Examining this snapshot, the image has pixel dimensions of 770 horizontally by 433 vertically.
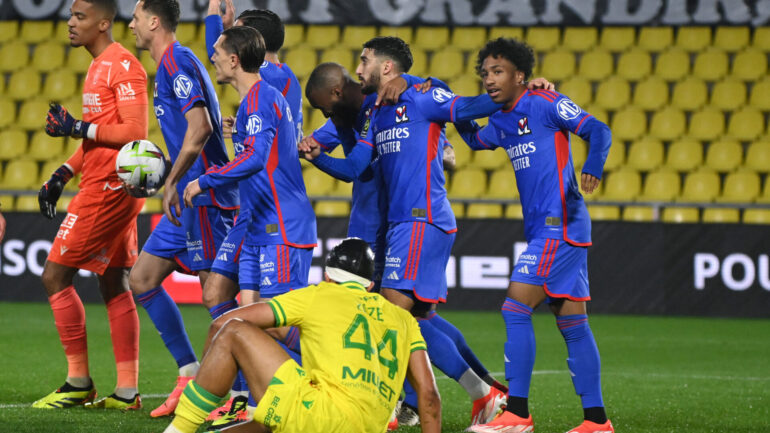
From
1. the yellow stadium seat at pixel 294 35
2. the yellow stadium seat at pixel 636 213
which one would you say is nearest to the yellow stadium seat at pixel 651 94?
the yellow stadium seat at pixel 636 213

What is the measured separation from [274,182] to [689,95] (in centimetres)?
1028

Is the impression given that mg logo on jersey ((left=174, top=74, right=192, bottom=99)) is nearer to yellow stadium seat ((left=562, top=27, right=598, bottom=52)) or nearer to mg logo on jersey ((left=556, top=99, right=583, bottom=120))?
mg logo on jersey ((left=556, top=99, right=583, bottom=120))

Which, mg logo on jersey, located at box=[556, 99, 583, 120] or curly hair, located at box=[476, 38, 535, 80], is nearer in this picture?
mg logo on jersey, located at box=[556, 99, 583, 120]

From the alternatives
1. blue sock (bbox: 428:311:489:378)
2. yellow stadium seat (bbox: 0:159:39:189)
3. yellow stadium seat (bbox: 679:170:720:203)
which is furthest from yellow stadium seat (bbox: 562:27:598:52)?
blue sock (bbox: 428:311:489:378)

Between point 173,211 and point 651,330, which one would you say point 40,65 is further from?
point 173,211

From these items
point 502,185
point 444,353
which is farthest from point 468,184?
point 444,353

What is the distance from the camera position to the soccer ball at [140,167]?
5410 millimetres

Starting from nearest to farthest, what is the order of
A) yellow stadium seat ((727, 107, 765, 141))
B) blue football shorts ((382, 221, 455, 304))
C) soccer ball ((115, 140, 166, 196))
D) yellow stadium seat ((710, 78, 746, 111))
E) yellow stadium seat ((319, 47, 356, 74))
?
blue football shorts ((382, 221, 455, 304)) → soccer ball ((115, 140, 166, 196)) → yellow stadium seat ((727, 107, 765, 141)) → yellow stadium seat ((710, 78, 746, 111)) → yellow stadium seat ((319, 47, 356, 74))

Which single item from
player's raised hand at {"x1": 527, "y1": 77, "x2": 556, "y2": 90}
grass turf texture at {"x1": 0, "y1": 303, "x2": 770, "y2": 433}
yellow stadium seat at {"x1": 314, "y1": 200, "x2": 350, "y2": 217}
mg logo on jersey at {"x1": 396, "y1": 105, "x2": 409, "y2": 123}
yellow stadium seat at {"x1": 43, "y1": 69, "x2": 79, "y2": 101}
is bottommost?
grass turf texture at {"x1": 0, "y1": 303, "x2": 770, "y2": 433}

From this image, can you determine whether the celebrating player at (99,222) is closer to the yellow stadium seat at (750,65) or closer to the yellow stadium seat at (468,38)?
the yellow stadium seat at (468,38)

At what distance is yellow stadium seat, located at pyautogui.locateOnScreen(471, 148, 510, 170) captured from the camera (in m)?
13.7

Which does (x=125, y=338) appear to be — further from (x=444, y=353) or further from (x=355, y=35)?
(x=355, y=35)

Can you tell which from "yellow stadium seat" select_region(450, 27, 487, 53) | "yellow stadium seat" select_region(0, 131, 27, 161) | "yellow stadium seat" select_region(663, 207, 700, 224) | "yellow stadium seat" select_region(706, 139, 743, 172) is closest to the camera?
"yellow stadium seat" select_region(663, 207, 700, 224)

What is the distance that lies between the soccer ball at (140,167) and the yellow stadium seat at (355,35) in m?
9.72
